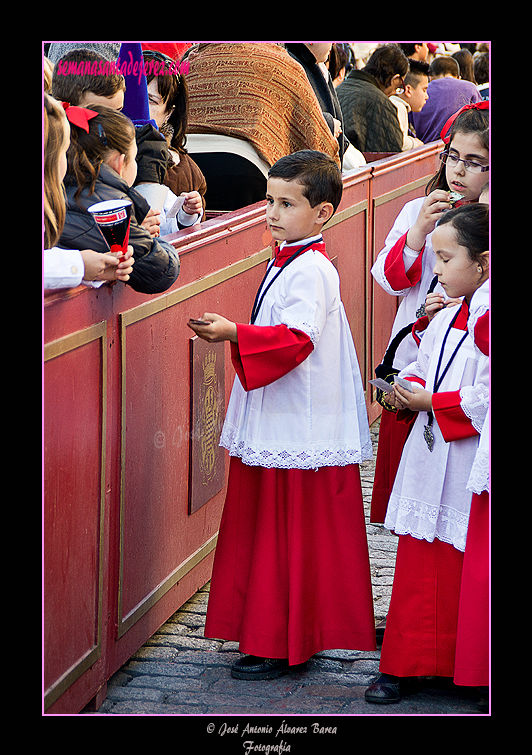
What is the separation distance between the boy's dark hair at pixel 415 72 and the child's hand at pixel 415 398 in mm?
6179

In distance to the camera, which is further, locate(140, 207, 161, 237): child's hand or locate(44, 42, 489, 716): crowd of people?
locate(140, 207, 161, 237): child's hand

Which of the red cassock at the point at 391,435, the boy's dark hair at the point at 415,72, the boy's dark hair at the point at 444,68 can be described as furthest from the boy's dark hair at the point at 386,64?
the red cassock at the point at 391,435

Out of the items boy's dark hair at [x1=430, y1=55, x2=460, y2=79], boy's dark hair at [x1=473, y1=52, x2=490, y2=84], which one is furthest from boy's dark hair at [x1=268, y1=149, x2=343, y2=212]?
boy's dark hair at [x1=473, y1=52, x2=490, y2=84]

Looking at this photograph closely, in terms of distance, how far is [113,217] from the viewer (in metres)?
2.44

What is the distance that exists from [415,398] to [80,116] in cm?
121

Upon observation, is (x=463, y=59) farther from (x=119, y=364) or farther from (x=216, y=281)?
(x=119, y=364)

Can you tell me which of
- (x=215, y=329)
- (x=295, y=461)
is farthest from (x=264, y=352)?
(x=295, y=461)

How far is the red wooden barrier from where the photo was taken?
2613 millimetres

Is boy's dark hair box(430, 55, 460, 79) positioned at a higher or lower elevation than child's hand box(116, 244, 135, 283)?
higher

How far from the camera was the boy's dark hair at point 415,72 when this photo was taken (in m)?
8.52

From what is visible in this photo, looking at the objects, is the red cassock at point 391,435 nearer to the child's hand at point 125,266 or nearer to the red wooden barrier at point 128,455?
the red wooden barrier at point 128,455

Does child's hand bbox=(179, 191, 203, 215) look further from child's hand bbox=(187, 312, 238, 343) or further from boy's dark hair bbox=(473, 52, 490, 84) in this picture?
boy's dark hair bbox=(473, 52, 490, 84)

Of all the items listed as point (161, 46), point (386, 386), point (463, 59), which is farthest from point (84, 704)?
point (463, 59)

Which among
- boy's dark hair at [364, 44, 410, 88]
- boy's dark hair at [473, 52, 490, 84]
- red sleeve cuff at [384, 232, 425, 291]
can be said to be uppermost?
boy's dark hair at [473, 52, 490, 84]
